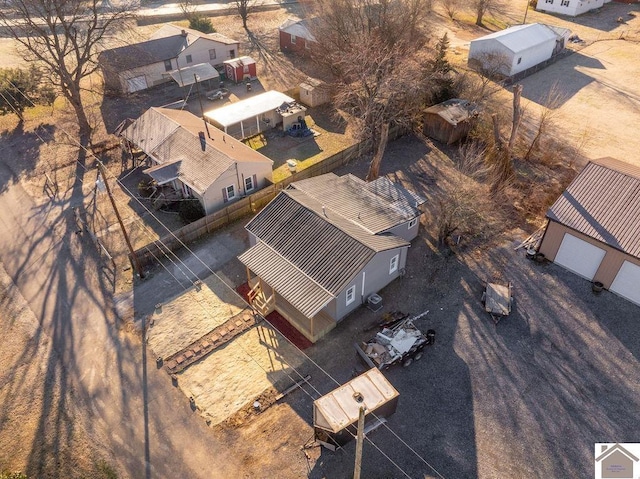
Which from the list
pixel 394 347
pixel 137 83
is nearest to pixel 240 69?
pixel 137 83

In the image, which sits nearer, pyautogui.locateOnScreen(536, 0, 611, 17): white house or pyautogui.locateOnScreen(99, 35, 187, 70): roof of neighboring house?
pyautogui.locateOnScreen(99, 35, 187, 70): roof of neighboring house

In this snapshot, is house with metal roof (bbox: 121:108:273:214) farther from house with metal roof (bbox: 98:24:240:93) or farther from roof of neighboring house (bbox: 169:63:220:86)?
house with metal roof (bbox: 98:24:240:93)

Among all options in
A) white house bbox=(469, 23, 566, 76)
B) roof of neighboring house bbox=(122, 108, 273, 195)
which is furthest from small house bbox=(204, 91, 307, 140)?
white house bbox=(469, 23, 566, 76)

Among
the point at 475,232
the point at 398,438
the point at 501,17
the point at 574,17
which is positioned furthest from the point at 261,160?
the point at 574,17

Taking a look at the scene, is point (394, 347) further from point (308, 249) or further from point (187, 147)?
point (187, 147)

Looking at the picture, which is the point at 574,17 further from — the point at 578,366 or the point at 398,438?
the point at 398,438

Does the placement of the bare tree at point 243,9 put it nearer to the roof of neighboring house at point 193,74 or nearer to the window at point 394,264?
the roof of neighboring house at point 193,74

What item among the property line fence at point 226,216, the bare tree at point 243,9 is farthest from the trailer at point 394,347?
the bare tree at point 243,9
